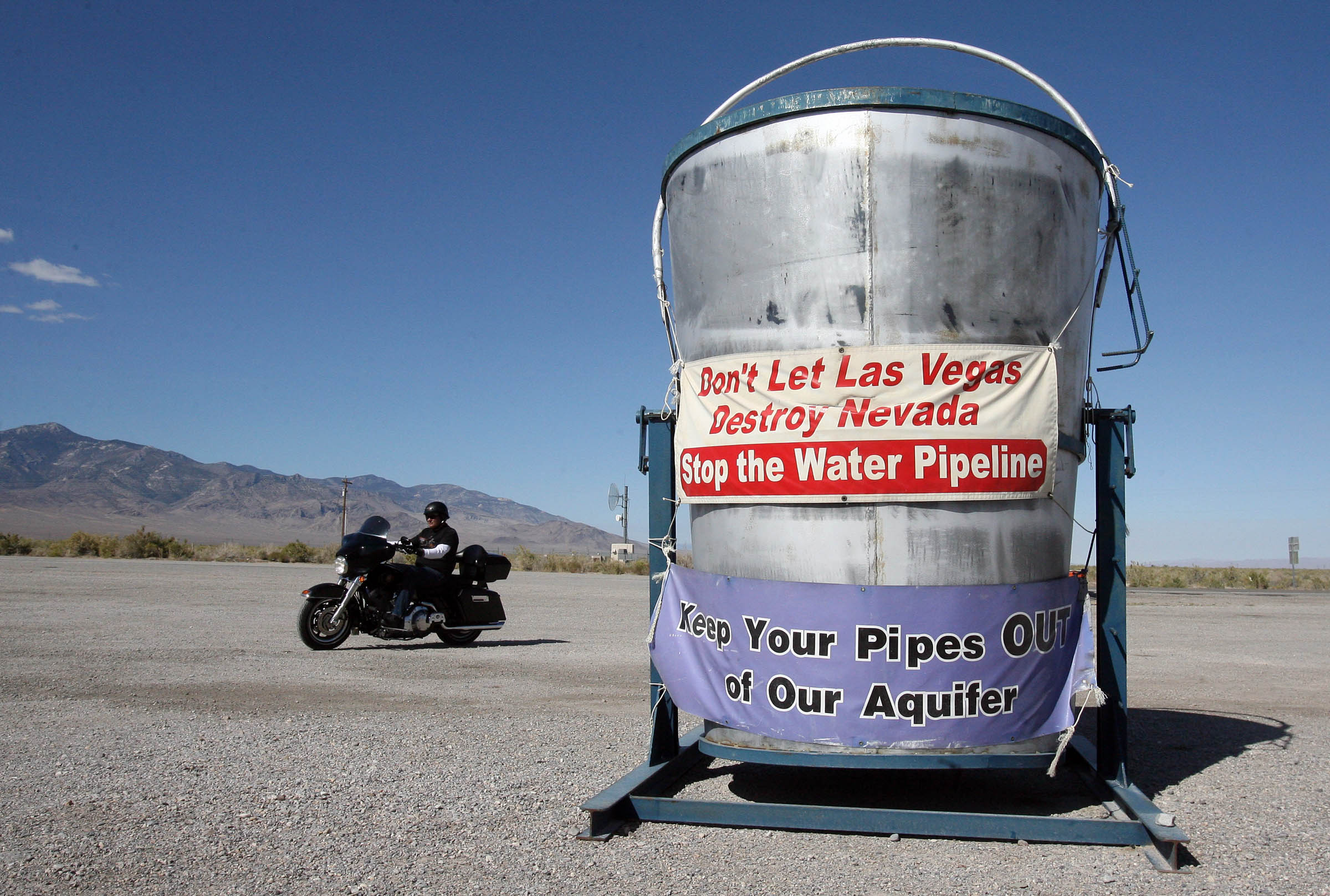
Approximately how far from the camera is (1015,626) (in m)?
4.62

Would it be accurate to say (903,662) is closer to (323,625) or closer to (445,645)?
(323,625)

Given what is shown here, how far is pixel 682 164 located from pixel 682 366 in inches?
44.3

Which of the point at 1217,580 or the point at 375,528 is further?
the point at 1217,580

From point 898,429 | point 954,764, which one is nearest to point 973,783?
point 954,764

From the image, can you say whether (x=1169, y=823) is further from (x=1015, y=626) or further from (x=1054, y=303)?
(x=1054, y=303)

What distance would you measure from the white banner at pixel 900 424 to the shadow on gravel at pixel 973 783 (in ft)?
5.51

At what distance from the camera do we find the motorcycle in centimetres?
1095

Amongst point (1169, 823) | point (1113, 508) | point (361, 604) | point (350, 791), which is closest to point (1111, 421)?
point (1113, 508)

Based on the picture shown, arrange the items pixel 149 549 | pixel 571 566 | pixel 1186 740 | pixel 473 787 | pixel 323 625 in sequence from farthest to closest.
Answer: pixel 571 566 < pixel 149 549 < pixel 323 625 < pixel 1186 740 < pixel 473 787

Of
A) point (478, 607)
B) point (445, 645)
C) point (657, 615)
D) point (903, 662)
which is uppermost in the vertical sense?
point (657, 615)

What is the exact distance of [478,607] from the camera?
1200cm

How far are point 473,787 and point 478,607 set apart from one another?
6750mm

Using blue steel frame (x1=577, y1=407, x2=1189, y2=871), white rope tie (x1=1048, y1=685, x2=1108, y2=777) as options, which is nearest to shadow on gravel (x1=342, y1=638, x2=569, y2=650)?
blue steel frame (x1=577, y1=407, x2=1189, y2=871)

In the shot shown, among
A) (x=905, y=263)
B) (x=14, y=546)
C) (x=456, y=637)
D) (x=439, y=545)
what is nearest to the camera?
(x=905, y=263)
